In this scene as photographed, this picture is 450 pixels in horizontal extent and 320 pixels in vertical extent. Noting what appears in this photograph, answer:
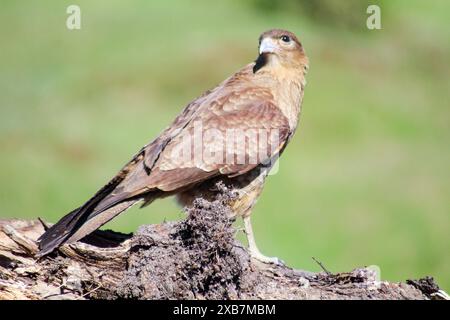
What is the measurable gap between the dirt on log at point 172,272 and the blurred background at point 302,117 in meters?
5.66

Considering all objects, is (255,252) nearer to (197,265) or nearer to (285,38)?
(197,265)

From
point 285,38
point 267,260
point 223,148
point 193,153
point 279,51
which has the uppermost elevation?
point 285,38

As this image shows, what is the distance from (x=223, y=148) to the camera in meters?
8.80

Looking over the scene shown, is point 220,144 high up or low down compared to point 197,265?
up

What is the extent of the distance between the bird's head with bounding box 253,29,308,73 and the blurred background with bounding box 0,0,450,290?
172 inches

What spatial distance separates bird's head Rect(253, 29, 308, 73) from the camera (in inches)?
374

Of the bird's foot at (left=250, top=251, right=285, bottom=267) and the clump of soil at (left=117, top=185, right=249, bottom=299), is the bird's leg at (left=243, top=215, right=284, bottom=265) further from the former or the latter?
the clump of soil at (left=117, top=185, right=249, bottom=299)

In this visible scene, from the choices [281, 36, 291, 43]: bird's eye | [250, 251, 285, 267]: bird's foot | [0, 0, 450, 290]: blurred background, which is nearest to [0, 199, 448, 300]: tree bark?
[250, 251, 285, 267]: bird's foot

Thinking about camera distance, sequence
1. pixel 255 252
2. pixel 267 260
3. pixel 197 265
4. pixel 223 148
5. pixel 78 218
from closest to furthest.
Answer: pixel 197 265, pixel 78 218, pixel 267 260, pixel 255 252, pixel 223 148

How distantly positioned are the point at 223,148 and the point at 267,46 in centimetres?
119

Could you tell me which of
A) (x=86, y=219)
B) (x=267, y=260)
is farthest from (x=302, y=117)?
(x=86, y=219)
